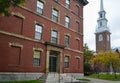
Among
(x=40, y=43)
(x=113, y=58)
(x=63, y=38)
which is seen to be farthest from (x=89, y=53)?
(x=40, y=43)

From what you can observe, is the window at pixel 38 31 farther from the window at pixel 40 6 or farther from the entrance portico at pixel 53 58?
the window at pixel 40 6

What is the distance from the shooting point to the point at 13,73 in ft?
64.7

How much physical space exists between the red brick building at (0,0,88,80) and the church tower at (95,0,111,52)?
53.6 metres

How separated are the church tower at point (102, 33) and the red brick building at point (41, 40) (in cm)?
5361

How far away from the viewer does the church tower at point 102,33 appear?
277 ft

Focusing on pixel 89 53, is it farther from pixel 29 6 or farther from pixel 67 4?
pixel 29 6

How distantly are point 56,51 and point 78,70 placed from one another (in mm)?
7231

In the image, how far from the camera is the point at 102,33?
8656cm

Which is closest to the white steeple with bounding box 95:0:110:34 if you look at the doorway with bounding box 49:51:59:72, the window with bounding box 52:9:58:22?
the window with bounding box 52:9:58:22

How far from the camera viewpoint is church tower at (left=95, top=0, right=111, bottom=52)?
8431cm

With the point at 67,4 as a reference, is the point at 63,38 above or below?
below

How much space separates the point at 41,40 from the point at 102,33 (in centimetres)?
6667

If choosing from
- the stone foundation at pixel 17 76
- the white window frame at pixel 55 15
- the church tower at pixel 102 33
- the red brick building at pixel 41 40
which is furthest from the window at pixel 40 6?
the church tower at pixel 102 33

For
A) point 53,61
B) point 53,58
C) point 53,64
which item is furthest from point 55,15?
point 53,64
